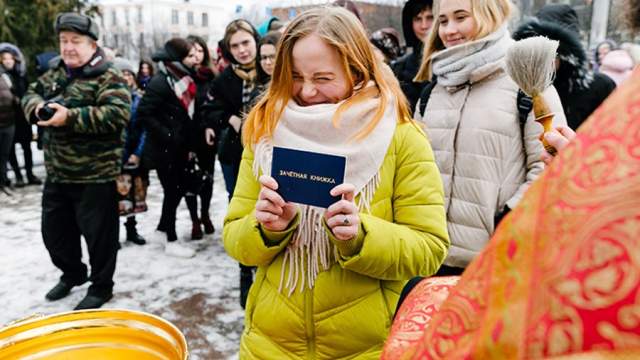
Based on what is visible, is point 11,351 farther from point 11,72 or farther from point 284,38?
point 11,72

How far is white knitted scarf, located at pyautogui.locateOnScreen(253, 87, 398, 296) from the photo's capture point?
148cm

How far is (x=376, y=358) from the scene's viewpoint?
5.16ft

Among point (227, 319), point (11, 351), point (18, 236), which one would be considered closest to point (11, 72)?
point (18, 236)

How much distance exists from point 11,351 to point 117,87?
2409 millimetres

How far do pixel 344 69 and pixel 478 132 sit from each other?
3.10 ft

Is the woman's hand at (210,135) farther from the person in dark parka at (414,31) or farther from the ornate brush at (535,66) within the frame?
the ornate brush at (535,66)

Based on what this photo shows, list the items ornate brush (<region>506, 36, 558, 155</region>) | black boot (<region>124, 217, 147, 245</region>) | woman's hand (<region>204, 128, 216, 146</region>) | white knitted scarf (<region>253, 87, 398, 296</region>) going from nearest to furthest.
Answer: white knitted scarf (<region>253, 87, 398, 296</region>)
ornate brush (<region>506, 36, 558, 155</region>)
woman's hand (<region>204, 128, 216, 146</region>)
black boot (<region>124, 217, 147, 245</region>)

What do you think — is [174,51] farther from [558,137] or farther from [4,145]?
[558,137]

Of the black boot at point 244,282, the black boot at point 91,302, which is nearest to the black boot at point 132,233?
the black boot at point 91,302

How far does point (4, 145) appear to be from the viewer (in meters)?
7.48

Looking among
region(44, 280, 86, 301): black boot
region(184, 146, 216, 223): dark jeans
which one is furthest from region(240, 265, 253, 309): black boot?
region(184, 146, 216, 223): dark jeans

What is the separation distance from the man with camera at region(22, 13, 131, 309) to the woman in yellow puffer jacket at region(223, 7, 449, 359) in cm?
232

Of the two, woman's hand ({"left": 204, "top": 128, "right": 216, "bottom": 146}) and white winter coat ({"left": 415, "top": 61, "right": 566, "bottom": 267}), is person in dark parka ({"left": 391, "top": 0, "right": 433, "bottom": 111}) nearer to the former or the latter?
white winter coat ({"left": 415, "top": 61, "right": 566, "bottom": 267})

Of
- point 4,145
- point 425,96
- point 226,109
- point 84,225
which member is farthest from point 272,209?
point 4,145
